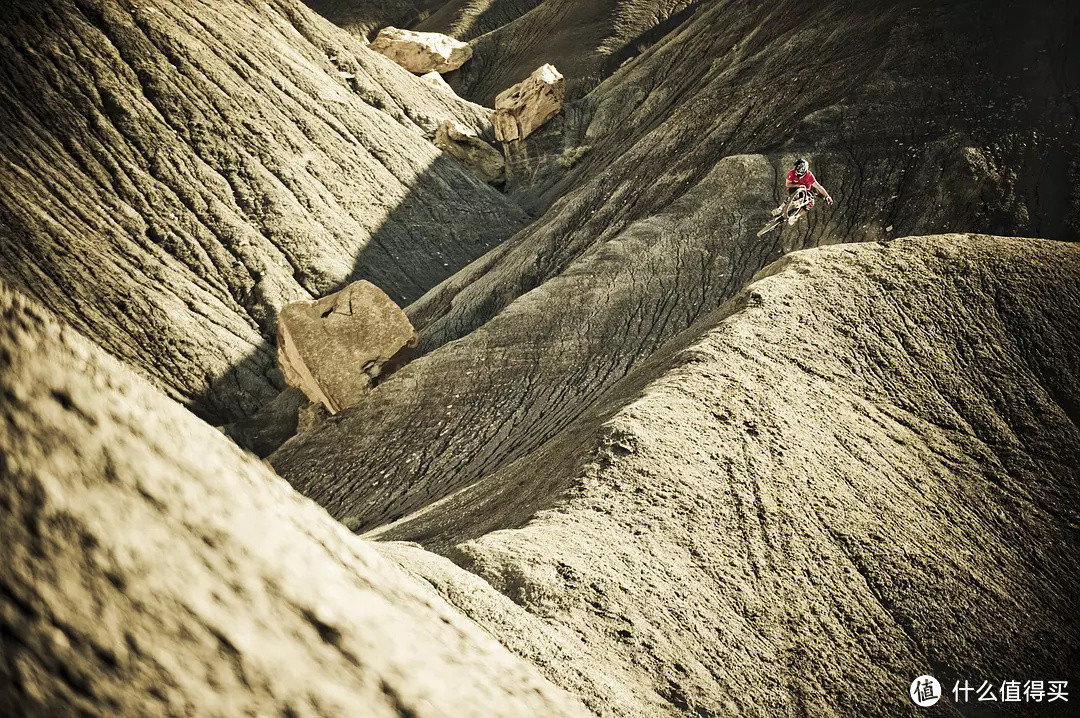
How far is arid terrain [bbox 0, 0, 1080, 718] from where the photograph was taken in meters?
1.38

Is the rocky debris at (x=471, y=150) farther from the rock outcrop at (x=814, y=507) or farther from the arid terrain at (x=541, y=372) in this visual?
the rock outcrop at (x=814, y=507)

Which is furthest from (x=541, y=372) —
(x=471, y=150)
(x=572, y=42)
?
(x=572, y=42)

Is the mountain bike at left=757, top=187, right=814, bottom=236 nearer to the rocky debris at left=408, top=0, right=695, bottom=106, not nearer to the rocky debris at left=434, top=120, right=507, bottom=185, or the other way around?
the rocky debris at left=434, top=120, right=507, bottom=185

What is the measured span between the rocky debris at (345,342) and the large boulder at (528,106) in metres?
15.6

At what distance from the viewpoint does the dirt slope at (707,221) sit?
11.9m

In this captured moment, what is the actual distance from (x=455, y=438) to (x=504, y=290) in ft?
15.9

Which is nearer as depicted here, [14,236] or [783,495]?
[783,495]

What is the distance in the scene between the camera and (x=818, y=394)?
22.0 feet

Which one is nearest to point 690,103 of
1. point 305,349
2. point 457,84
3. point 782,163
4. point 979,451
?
point 782,163

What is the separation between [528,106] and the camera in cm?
2909

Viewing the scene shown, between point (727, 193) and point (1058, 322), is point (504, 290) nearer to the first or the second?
point (727, 193)

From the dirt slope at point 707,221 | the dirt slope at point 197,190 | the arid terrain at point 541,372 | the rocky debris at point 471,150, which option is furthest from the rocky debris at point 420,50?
the dirt slope at point 707,221

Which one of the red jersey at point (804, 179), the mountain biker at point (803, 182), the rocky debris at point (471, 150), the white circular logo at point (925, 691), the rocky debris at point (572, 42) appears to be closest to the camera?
the white circular logo at point (925, 691)

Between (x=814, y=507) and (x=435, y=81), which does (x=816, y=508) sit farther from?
(x=435, y=81)
